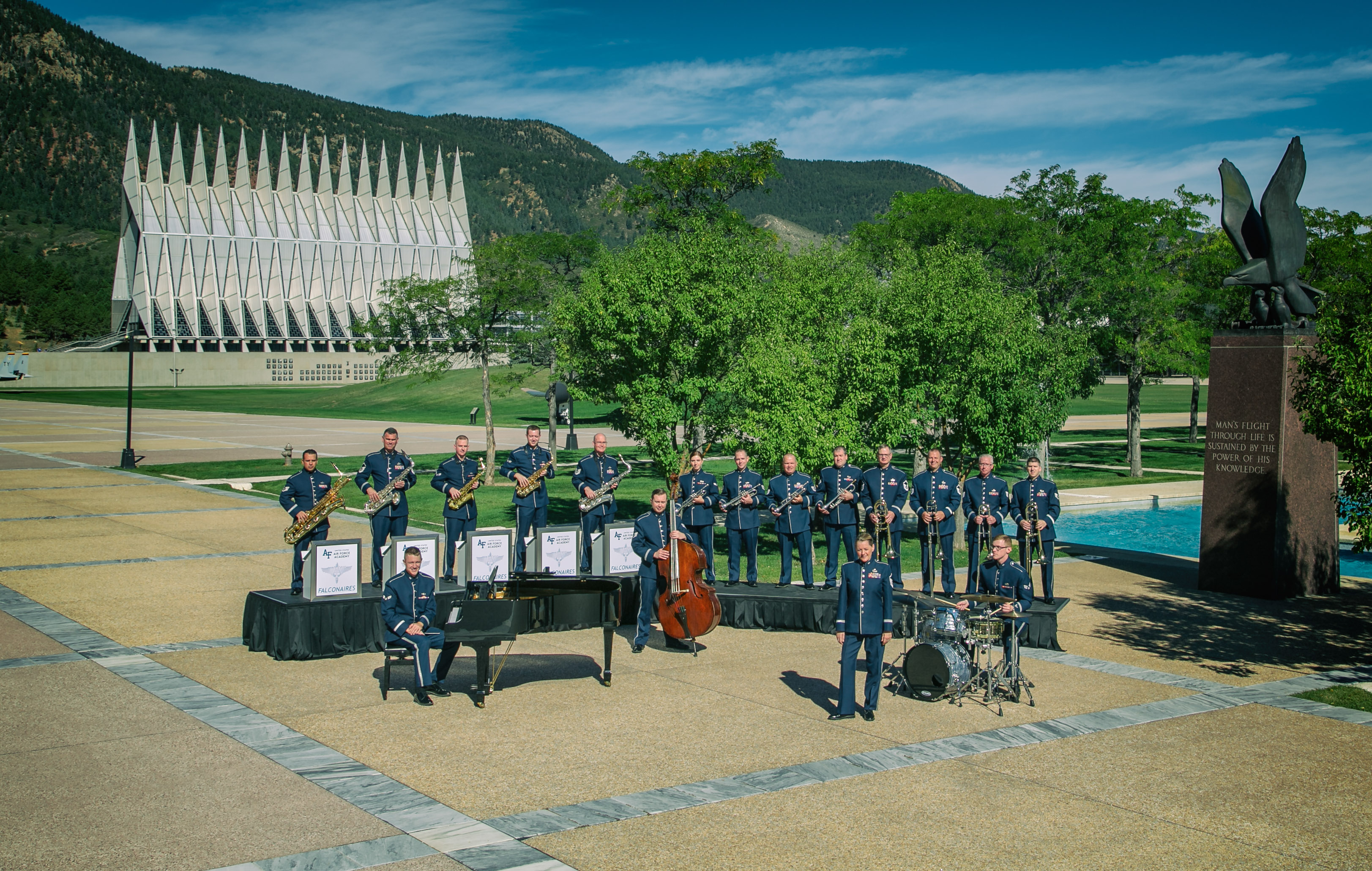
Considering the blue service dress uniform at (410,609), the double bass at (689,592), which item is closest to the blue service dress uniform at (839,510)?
the double bass at (689,592)

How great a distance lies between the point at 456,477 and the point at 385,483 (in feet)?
3.46

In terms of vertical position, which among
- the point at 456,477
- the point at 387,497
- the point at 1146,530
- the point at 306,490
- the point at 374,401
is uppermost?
the point at 374,401

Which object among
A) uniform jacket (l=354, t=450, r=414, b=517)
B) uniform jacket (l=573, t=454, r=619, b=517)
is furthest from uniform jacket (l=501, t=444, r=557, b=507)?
uniform jacket (l=354, t=450, r=414, b=517)

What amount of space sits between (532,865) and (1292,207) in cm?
1755

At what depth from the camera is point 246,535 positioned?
887 inches

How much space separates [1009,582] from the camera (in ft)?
41.7

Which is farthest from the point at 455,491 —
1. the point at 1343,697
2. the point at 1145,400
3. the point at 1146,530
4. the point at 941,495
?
the point at 1145,400

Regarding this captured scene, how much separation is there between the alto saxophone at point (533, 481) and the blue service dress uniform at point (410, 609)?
5.18 meters

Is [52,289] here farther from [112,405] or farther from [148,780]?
[148,780]

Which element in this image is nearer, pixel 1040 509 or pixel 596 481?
pixel 1040 509

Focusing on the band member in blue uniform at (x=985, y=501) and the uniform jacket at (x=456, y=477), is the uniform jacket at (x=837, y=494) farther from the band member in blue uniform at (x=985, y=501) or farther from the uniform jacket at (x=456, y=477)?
the uniform jacket at (x=456, y=477)

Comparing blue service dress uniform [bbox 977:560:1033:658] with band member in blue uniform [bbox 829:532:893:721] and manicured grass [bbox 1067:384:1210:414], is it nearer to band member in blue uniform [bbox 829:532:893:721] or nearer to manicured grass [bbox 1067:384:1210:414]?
band member in blue uniform [bbox 829:532:893:721]

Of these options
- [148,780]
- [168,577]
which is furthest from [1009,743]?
[168,577]

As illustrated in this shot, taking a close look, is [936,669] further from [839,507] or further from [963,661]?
[839,507]
